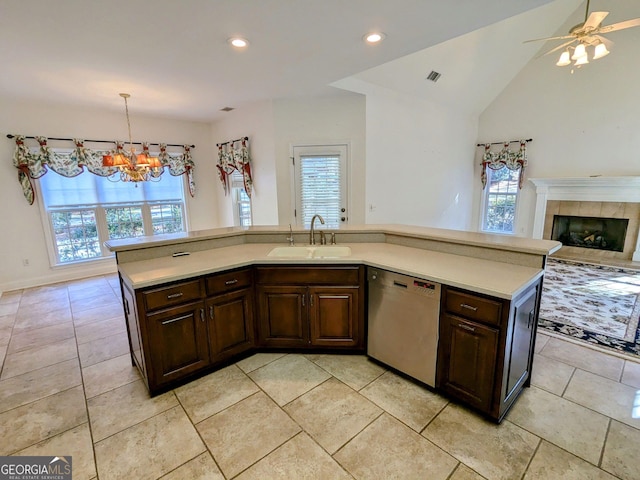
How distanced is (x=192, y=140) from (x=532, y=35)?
6420mm

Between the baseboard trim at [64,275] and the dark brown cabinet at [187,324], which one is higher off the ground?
the dark brown cabinet at [187,324]

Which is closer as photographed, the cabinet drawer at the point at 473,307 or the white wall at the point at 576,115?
the cabinet drawer at the point at 473,307

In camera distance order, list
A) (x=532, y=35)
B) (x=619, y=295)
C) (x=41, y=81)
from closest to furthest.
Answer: (x=41, y=81) → (x=619, y=295) → (x=532, y=35)

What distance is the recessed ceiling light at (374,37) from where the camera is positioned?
2.58m

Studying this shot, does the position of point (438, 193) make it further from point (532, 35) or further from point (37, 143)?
point (37, 143)

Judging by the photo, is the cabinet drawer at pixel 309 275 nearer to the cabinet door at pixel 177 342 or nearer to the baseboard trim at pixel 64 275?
the cabinet door at pixel 177 342

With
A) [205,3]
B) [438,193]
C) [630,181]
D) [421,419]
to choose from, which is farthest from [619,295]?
[205,3]

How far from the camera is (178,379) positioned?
2227 millimetres

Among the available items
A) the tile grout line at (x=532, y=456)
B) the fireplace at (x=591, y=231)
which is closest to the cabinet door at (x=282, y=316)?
the tile grout line at (x=532, y=456)

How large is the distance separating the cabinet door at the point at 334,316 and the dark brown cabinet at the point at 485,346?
0.72 m

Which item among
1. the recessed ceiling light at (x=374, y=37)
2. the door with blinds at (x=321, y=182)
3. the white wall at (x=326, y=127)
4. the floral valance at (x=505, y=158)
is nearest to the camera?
the recessed ceiling light at (x=374, y=37)

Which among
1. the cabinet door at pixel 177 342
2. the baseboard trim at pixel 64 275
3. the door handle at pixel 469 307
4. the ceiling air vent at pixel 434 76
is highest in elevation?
the ceiling air vent at pixel 434 76

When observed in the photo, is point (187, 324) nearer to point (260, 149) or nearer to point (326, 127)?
point (260, 149)

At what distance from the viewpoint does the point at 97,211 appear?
510 cm
